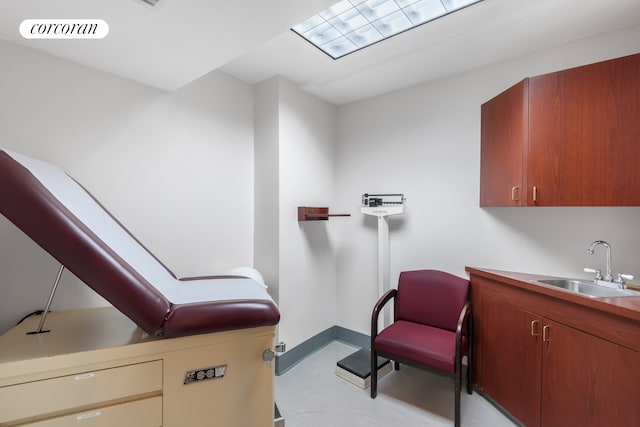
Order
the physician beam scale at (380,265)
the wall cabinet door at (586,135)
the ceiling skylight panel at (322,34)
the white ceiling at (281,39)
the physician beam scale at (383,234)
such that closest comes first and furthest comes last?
1. the white ceiling at (281,39)
2. the wall cabinet door at (586,135)
3. the ceiling skylight panel at (322,34)
4. the physician beam scale at (380,265)
5. the physician beam scale at (383,234)

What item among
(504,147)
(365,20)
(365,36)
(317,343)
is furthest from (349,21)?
(317,343)

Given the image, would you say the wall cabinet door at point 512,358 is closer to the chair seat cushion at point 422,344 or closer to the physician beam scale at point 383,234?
the chair seat cushion at point 422,344

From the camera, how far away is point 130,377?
1044mm

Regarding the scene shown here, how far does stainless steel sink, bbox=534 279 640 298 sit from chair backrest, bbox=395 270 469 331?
0.61 m

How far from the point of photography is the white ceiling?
132 cm

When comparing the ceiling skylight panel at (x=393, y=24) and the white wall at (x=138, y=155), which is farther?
the ceiling skylight panel at (x=393, y=24)

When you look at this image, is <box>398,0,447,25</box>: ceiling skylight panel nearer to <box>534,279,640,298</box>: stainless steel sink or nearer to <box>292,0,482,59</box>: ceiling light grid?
<box>292,0,482,59</box>: ceiling light grid

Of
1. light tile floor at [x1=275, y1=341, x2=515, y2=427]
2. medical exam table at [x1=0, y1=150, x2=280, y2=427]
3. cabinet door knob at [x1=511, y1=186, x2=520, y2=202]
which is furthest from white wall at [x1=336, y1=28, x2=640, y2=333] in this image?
medical exam table at [x1=0, y1=150, x2=280, y2=427]

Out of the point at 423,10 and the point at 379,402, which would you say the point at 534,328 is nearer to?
the point at 379,402

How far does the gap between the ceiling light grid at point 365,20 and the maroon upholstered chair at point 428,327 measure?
2053 millimetres

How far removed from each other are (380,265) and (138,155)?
7.65 ft

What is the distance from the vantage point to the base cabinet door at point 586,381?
134 cm

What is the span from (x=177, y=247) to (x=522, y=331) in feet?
8.72

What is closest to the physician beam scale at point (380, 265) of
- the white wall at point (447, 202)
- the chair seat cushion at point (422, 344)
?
the white wall at point (447, 202)
